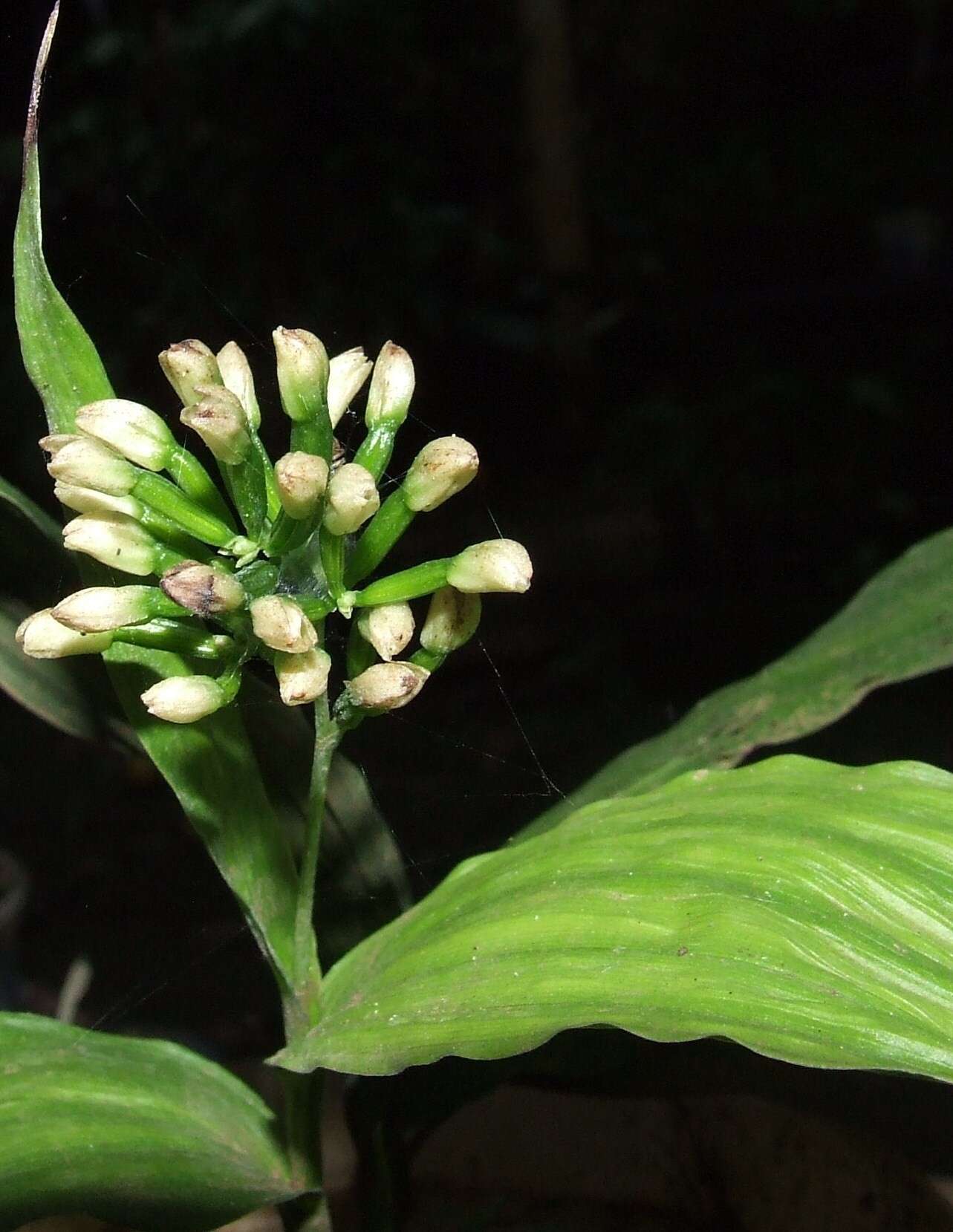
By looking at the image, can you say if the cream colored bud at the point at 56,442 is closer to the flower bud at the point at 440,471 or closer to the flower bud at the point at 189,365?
the flower bud at the point at 189,365

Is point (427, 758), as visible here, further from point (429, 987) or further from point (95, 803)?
point (429, 987)

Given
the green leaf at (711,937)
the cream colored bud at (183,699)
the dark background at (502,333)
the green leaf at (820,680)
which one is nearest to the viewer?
the green leaf at (711,937)

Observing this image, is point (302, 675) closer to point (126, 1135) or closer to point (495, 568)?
point (495, 568)

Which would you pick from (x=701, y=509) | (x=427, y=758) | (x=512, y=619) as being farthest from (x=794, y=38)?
(x=427, y=758)

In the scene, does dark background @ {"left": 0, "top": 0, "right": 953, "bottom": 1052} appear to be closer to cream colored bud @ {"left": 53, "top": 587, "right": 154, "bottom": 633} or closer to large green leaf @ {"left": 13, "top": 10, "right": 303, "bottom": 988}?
large green leaf @ {"left": 13, "top": 10, "right": 303, "bottom": 988}

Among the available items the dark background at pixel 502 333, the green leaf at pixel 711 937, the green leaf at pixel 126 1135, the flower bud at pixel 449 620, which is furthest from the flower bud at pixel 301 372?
the dark background at pixel 502 333

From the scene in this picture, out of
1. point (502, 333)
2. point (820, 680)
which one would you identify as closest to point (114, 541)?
point (820, 680)

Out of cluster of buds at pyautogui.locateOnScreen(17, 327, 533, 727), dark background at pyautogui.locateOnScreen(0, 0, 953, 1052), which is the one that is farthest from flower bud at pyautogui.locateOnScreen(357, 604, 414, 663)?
dark background at pyautogui.locateOnScreen(0, 0, 953, 1052)
